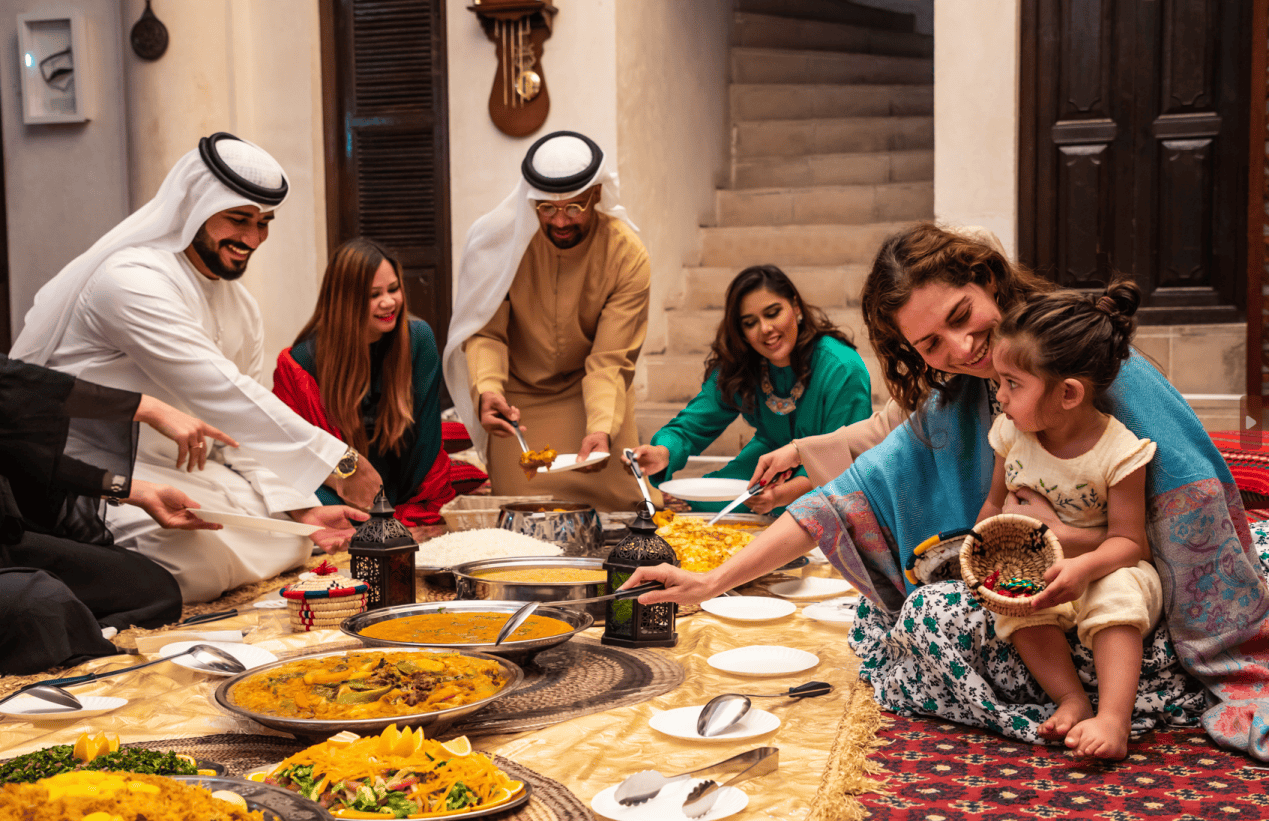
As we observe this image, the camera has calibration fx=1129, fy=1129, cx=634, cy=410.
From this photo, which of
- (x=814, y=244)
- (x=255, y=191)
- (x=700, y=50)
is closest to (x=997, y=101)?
(x=814, y=244)

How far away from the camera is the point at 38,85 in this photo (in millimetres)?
6969

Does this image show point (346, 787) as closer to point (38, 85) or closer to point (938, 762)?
point (938, 762)

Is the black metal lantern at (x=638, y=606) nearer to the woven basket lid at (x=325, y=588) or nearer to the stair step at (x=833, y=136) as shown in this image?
the woven basket lid at (x=325, y=588)

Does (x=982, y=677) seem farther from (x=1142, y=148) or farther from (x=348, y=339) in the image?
(x=1142, y=148)

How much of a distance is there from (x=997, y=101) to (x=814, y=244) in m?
1.48

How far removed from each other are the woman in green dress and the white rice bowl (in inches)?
42.0

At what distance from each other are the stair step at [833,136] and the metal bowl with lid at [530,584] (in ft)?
20.0

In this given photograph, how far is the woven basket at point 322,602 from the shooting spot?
8.05 ft

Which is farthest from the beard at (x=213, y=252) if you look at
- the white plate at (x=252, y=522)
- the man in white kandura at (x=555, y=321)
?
the white plate at (x=252, y=522)

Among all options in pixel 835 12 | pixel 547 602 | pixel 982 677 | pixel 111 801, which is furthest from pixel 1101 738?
pixel 835 12

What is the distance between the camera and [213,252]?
3631 mm

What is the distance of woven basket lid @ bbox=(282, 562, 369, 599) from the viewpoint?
2.45m

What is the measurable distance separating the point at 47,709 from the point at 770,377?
2.76m

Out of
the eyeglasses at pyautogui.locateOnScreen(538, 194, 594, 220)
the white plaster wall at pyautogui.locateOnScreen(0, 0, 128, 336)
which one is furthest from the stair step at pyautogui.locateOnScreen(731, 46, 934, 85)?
the eyeglasses at pyautogui.locateOnScreen(538, 194, 594, 220)
